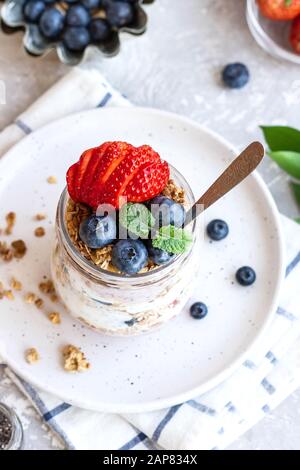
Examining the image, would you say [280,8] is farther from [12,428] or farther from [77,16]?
[12,428]

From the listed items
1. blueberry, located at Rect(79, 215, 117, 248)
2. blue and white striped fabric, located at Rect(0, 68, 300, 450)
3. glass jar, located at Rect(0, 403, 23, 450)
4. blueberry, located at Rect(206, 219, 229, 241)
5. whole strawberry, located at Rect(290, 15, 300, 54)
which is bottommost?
blue and white striped fabric, located at Rect(0, 68, 300, 450)

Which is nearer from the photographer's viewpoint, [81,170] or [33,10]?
Result: [81,170]

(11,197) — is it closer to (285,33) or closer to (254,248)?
(254,248)

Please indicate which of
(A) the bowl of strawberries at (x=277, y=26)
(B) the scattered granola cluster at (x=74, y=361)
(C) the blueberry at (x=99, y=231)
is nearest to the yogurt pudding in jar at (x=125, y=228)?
(C) the blueberry at (x=99, y=231)

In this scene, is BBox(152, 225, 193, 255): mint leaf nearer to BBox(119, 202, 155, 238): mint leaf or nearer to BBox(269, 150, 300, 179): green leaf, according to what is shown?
BBox(119, 202, 155, 238): mint leaf

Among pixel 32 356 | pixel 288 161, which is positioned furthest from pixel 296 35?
pixel 32 356

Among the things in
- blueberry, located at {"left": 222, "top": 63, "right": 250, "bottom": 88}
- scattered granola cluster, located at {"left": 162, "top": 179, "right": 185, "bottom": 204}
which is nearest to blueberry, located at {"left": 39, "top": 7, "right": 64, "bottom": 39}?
blueberry, located at {"left": 222, "top": 63, "right": 250, "bottom": 88}
